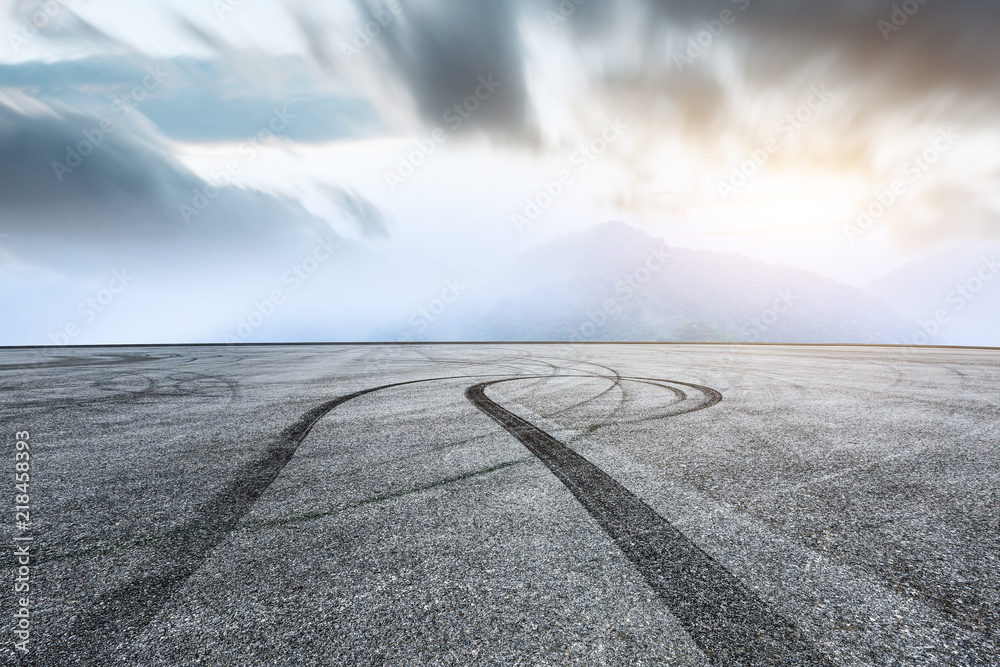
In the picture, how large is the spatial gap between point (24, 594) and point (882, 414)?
894 centimetres

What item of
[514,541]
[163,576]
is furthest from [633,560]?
[163,576]

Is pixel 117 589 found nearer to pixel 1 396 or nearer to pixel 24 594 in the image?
pixel 24 594

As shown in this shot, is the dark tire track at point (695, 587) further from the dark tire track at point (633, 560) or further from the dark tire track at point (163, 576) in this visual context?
the dark tire track at point (163, 576)

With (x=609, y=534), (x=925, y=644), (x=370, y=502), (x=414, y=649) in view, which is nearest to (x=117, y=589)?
(x=370, y=502)

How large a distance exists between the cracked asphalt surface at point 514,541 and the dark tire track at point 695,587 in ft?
0.04

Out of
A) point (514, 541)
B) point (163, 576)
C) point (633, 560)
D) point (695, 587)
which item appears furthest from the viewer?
point (514, 541)

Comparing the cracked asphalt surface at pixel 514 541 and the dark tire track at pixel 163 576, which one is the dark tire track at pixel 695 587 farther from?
the dark tire track at pixel 163 576

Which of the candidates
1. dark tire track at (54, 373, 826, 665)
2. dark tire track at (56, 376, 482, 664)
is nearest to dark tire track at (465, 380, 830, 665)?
dark tire track at (54, 373, 826, 665)

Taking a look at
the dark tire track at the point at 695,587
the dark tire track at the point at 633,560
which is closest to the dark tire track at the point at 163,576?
the dark tire track at the point at 633,560

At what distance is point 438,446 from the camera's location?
Answer: 4648 mm

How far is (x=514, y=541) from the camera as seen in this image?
2.60 meters

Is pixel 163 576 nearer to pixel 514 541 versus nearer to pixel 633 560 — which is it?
pixel 514 541

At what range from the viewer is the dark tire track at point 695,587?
174 cm

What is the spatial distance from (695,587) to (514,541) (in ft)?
3.28
